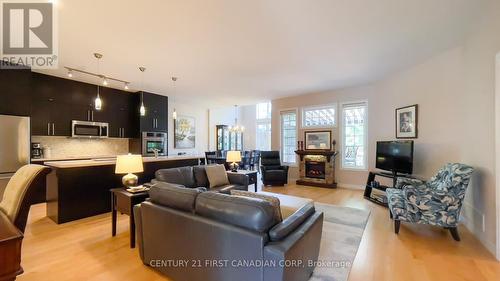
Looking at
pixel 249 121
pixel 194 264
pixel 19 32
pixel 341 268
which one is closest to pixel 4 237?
pixel 194 264

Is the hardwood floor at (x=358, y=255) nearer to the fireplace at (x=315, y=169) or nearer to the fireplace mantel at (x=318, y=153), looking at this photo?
the fireplace mantel at (x=318, y=153)

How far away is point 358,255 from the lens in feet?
8.01

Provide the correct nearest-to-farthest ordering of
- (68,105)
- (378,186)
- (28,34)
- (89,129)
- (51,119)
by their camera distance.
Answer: (28,34) < (378,186) < (51,119) < (68,105) < (89,129)

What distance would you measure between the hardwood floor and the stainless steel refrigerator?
1.08m

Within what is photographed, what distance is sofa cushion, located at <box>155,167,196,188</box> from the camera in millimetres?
3391

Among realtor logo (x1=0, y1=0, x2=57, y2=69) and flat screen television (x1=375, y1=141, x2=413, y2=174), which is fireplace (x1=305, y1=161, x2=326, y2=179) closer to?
flat screen television (x1=375, y1=141, x2=413, y2=174)

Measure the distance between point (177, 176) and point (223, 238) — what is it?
233cm

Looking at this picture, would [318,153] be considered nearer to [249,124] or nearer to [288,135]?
[288,135]

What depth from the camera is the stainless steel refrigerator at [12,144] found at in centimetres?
363

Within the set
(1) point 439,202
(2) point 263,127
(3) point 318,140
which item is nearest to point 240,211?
(1) point 439,202

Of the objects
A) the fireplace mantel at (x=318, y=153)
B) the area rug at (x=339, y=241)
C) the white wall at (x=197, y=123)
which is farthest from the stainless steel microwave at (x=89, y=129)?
the area rug at (x=339, y=241)

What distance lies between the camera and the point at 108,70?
14.0 ft

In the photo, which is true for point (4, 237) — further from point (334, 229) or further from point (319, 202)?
point (319, 202)

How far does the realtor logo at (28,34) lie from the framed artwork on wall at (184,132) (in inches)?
150
